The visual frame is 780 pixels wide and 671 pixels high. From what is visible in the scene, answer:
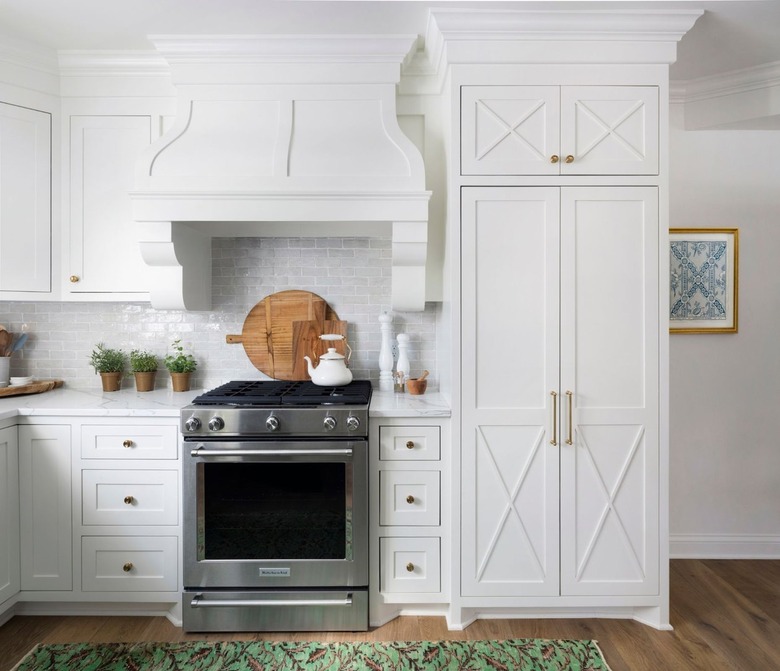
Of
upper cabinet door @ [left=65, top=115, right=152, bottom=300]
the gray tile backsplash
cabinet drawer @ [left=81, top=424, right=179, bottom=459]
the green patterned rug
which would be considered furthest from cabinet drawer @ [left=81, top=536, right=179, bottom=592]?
upper cabinet door @ [left=65, top=115, right=152, bottom=300]

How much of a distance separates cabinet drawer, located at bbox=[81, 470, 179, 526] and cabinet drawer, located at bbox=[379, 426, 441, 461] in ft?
3.14

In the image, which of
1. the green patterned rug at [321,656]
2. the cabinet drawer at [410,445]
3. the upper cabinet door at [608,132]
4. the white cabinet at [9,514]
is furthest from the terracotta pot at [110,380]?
the upper cabinet door at [608,132]

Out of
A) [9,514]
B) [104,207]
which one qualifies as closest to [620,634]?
[9,514]

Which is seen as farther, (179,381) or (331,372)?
(179,381)

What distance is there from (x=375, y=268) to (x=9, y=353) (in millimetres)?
2051

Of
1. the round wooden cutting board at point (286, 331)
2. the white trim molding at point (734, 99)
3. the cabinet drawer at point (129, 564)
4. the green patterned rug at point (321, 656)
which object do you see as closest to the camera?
the green patterned rug at point (321, 656)

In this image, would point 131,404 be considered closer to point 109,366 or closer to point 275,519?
point 109,366

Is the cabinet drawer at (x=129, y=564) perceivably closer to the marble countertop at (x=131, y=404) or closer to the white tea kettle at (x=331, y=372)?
the marble countertop at (x=131, y=404)

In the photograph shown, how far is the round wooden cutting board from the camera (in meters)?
2.86

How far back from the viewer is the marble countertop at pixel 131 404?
2.27m

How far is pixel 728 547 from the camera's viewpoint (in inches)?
116

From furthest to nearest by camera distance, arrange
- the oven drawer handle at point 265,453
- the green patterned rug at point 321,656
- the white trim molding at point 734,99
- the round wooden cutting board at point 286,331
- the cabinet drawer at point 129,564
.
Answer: the round wooden cutting board at point 286,331 < the white trim molding at point 734,99 < the cabinet drawer at point 129,564 < the oven drawer handle at point 265,453 < the green patterned rug at point 321,656

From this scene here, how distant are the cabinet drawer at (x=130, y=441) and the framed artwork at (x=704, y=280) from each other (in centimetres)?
273

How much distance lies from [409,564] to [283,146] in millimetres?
2005
